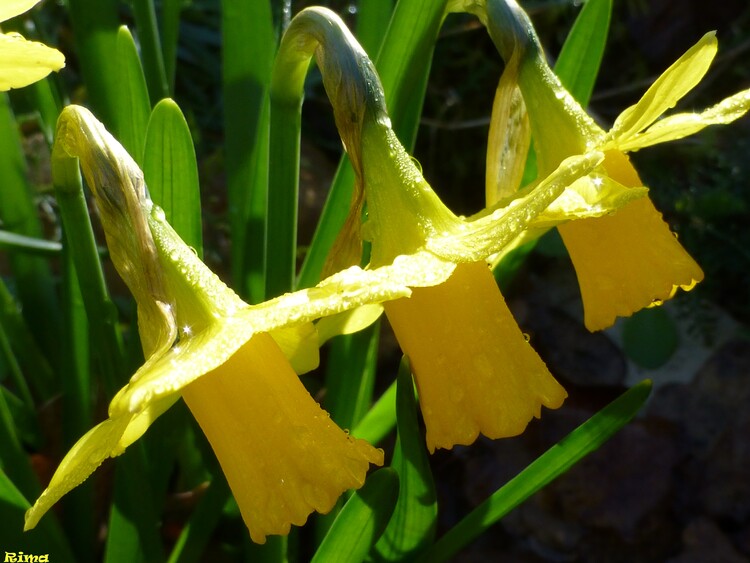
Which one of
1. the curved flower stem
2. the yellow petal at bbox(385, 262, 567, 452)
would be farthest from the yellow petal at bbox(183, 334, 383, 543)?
the curved flower stem

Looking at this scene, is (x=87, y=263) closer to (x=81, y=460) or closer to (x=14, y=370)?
(x=81, y=460)

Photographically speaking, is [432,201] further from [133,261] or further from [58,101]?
[58,101]

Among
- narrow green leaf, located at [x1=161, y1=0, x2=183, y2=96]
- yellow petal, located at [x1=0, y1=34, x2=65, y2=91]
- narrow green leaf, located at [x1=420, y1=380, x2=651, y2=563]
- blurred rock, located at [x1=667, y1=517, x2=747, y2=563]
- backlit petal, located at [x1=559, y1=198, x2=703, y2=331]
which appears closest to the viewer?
yellow petal, located at [x1=0, y1=34, x2=65, y2=91]

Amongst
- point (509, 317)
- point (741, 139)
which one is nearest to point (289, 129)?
point (509, 317)

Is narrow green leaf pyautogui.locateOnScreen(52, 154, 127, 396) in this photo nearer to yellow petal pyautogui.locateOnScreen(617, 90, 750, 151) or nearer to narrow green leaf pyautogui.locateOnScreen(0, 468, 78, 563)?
narrow green leaf pyautogui.locateOnScreen(0, 468, 78, 563)

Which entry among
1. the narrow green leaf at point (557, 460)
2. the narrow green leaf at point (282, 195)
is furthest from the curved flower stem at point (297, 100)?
the narrow green leaf at point (557, 460)

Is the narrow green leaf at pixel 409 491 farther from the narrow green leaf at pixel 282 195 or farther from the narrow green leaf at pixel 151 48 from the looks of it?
the narrow green leaf at pixel 151 48
